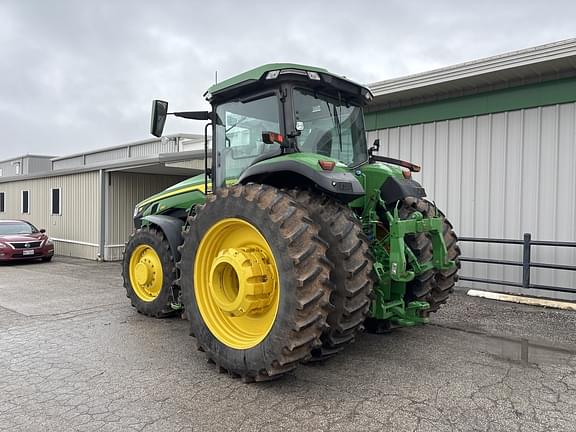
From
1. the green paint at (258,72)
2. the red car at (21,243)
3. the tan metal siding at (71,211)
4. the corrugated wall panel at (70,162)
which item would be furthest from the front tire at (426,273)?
the corrugated wall panel at (70,162)

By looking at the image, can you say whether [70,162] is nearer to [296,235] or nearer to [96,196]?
[96,196]

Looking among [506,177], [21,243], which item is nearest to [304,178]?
[506,177]

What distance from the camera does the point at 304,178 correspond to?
12.5ft

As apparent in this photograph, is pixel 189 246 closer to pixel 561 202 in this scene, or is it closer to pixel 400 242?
pixel 400 242

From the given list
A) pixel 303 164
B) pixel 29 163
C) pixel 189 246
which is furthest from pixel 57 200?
pixel 29 163

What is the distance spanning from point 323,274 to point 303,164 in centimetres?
89

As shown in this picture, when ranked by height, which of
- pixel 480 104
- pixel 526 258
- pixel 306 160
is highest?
→ pixel 480 104

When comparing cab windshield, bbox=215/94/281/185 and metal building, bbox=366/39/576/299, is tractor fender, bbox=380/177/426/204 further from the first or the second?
metal building, bbox=366/39/576/299

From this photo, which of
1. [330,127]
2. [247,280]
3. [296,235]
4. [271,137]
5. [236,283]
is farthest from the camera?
[330,127]

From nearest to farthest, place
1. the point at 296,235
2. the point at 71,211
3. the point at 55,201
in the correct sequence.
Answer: the point at 296,235, the point at 71,211, the point at 55,201

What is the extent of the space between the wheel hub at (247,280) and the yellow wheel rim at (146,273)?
210 centimetres

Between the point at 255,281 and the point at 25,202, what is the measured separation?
1693 cm

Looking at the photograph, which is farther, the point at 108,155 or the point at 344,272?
the point at 108,155

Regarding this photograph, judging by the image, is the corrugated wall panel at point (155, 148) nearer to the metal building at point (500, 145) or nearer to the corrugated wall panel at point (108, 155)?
the corrugated wall panel at point (108, 155)
